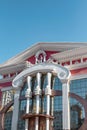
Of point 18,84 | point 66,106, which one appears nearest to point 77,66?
point 66,106

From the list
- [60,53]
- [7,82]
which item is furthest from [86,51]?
[7,82]

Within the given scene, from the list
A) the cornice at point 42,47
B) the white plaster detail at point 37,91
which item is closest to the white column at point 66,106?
the white plaster detail at point 37,91

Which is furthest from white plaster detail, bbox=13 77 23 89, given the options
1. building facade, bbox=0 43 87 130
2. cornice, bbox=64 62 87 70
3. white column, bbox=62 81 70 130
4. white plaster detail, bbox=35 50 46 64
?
cornice, bbox=64 62 87 70

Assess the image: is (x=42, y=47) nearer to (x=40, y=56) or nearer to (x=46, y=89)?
(x=40, y=56)

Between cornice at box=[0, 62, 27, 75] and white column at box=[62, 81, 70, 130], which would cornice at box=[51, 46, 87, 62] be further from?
cornice at box=[0, 62, 27, 75]

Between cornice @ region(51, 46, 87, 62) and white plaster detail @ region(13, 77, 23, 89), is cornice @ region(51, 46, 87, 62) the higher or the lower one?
the higher one

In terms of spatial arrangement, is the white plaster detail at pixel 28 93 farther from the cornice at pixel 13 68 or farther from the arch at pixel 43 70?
the cornice at pixel 13 68

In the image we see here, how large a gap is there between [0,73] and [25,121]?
6.23m

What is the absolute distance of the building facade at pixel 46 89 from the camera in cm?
1925

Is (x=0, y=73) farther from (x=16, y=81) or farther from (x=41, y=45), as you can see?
(x=41, y=45)

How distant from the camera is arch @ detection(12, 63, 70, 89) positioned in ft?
67.7

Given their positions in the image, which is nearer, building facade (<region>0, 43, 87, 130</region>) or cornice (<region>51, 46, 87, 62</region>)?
building facade (<region>0, 43, 87, 130</region>)

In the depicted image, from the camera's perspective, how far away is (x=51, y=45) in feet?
75.3

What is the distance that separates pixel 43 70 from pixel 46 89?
1877mm
